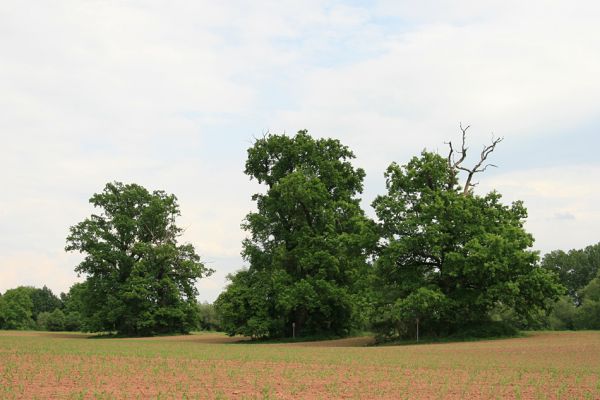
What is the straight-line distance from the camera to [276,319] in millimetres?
49250

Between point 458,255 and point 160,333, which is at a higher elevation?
point 458,255

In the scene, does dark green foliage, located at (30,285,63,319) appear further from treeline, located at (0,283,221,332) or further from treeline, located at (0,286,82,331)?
treeline, located at (0,286,82,331)

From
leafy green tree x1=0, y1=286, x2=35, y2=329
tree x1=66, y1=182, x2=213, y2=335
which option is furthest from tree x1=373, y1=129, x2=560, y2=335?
leafy green tree x1=0, y1=286, x2=35, y2=329

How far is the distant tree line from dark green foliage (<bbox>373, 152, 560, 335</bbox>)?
9 centimetres

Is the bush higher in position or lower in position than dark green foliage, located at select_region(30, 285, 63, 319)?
lower

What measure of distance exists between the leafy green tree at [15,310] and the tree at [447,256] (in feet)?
267

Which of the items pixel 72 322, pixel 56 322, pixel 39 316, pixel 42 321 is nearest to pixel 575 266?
pixel 72 322

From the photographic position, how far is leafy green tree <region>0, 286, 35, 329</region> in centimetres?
10223

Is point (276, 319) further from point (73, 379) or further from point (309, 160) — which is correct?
point (73, 379)

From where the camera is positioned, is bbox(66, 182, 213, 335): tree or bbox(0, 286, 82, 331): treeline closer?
bbox(66, 182, 213, 335): tree

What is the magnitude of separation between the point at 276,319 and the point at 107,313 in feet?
74.2

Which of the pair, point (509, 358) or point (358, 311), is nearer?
point (509, 358)

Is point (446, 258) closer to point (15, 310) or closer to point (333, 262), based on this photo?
point (333, 262)

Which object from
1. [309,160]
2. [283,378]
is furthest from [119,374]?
[309,160]
